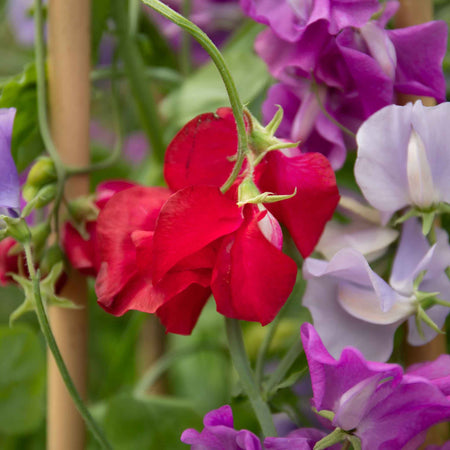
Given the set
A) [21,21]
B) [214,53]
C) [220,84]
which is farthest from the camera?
[21,21]

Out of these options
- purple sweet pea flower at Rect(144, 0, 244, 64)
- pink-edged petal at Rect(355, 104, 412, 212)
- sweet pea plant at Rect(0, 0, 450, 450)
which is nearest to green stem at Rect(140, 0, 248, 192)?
sweet pea plant at Rect(0, 0, 450, 450)

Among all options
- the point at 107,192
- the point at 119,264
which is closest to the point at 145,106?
the point at 107,192

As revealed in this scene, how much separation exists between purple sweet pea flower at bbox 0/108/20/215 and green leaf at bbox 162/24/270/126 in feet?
0.83

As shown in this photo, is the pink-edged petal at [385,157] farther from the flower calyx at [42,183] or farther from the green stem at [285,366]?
the flower calyx at [42,183]

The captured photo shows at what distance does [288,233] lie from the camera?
50cm

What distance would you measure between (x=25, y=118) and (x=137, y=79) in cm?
15

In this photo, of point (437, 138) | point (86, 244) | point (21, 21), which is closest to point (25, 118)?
point (86, 244)

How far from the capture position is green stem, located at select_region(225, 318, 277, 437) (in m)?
0.44

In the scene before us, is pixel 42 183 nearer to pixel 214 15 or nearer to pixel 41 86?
pixel 41 86

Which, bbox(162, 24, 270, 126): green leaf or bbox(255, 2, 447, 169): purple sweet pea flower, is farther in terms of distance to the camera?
bbox(162, 24, 270, 126): green leaf

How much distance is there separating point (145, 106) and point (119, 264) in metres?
0.31

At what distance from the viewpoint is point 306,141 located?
1.76 feet

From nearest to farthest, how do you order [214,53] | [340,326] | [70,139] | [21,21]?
[214,53] → [340,326] → [70,139] → [21,21]

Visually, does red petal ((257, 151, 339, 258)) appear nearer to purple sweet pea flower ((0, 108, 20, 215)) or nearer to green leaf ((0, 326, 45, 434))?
purple sweet pea flower ((0, 108, 20, 215))
